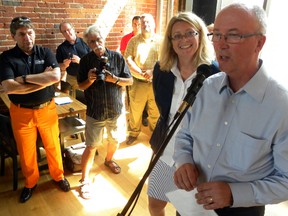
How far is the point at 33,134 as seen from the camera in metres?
2.35

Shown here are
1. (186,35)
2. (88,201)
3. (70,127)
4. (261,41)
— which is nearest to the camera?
(261,41)

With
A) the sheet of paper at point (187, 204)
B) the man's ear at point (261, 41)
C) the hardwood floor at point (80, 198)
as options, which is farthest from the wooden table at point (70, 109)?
the man's ear at point (261, 41)

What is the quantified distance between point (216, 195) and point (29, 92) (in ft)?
5.98

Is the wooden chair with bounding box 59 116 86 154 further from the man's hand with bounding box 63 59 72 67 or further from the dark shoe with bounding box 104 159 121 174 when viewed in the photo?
the man's hand with bounding box 63 59 72 67

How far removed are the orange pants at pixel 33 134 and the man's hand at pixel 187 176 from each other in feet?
5.47

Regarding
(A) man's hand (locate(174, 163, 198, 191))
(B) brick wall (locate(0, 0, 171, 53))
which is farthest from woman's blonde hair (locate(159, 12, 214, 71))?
(B) brick wall (locate(0, 0, 171, 53))

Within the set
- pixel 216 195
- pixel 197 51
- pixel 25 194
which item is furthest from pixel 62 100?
pixel 216 195

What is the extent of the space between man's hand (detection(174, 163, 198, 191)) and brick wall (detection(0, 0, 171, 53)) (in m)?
3.54

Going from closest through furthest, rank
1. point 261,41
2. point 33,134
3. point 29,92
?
point 261,41 < point 29,92 < point 33,134

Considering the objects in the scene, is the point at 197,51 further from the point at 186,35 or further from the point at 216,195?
the point at 216,195

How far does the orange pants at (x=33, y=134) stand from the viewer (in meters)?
2.26

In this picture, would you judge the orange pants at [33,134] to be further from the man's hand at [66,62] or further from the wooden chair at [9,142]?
the man's hand at [66,62]

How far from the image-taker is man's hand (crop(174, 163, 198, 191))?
1.01 metres

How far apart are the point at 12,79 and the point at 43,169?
48.6 inches
